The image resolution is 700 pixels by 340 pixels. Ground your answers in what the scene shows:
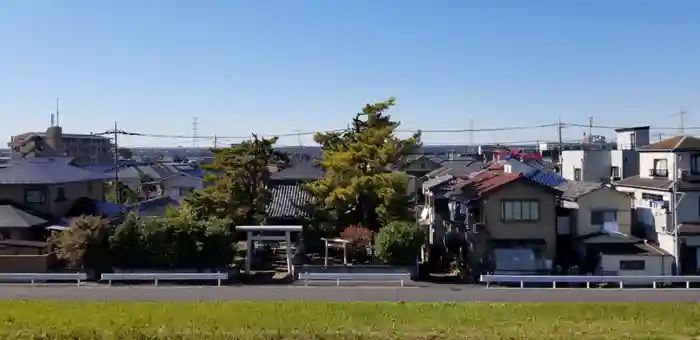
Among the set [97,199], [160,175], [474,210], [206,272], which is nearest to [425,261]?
[474,210]

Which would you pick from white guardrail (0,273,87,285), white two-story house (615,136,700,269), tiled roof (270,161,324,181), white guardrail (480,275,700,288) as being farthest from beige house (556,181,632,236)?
tiled roof (270,161,324,181)

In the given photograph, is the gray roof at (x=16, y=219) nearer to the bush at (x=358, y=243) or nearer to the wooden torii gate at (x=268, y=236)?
the wooden torii gate at (x=268, y=236)

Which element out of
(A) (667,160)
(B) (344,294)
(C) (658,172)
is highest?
(A) (667,160)

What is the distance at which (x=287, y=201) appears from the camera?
3472cm

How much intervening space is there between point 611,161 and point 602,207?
517 inches

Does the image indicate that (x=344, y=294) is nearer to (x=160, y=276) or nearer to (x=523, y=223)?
(x=160, y=276)

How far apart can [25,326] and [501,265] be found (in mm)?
19314

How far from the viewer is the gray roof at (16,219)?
31.0 meters

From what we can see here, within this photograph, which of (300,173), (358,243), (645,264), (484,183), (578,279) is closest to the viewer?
(578,279)

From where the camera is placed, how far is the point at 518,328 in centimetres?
1809

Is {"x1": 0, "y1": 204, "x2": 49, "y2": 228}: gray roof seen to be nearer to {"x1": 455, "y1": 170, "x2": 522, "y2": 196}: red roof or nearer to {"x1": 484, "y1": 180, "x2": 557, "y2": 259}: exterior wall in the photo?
{"x1": 455, "y1": 170, "x2": 522, "y2": 196}: red roof

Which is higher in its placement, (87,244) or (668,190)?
(668,190)

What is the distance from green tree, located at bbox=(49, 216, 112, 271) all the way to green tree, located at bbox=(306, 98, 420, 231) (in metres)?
10.4

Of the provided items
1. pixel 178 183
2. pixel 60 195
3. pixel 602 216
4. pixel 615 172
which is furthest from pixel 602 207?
pixel 178 183
